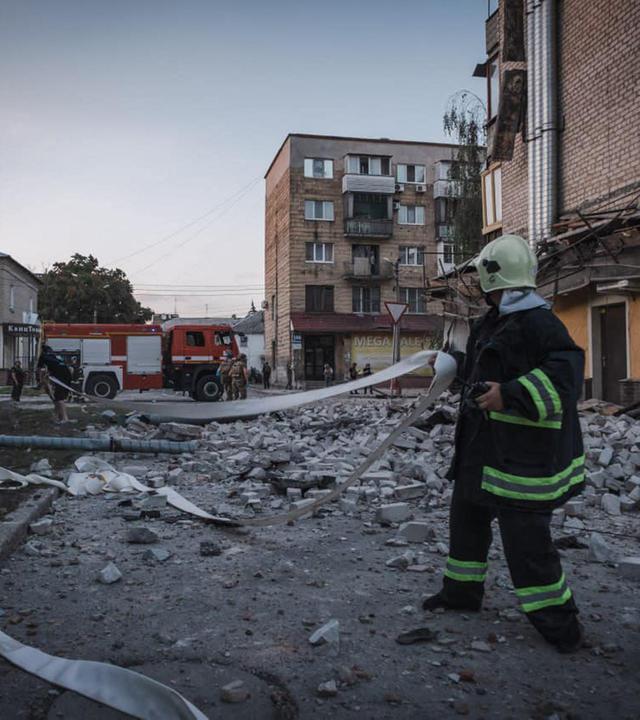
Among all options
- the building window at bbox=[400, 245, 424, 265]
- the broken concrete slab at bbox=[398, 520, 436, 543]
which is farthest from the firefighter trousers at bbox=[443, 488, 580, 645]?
the building window at bbox=[400, 245, 424, 265]

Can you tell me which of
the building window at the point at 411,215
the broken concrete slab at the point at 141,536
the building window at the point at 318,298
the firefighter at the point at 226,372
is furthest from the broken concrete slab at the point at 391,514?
the building window at the point at 411,215

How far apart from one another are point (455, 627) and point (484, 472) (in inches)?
31.9

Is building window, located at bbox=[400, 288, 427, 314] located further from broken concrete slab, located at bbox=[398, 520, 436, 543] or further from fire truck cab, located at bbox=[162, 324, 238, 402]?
broken concrete slab, located at bbox=[398, 520, 436, 543]

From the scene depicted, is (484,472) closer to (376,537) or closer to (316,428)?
(376,537)

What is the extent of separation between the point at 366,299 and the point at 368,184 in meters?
7.10

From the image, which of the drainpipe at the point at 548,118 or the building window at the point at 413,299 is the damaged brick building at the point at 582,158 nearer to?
the drainpipe at the point at 548,118

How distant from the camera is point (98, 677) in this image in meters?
2.77

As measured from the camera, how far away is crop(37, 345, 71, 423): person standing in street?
1348 cm

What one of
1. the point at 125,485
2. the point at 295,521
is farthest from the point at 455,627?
the point at 125,485

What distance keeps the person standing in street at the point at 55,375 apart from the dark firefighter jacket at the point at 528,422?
36.5 ft

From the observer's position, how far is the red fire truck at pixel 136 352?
24.9m

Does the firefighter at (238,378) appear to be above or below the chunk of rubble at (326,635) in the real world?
above

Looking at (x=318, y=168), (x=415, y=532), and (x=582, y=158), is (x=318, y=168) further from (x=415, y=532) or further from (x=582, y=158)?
(x=415, y=532)

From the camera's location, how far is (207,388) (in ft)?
80.3
